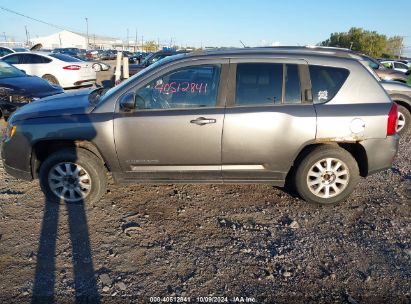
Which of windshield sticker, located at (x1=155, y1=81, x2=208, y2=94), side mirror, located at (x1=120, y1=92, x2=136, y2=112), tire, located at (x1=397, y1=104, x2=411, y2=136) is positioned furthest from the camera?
tire, located at (x1=397, y1=104, x2=411, y2=136)

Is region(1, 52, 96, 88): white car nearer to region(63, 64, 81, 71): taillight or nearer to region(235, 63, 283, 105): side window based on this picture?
region(63, 64, 81, 71): taillight

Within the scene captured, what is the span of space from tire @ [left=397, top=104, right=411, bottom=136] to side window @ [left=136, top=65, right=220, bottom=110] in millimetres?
5517

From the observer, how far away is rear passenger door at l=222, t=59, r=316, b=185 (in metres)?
3.36

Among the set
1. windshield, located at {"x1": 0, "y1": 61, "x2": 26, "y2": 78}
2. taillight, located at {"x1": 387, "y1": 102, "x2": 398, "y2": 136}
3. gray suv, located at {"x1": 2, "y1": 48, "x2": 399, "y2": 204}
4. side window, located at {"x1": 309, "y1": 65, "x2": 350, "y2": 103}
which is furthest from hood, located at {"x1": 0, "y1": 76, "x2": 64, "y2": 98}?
taillight, located at {"x1": 387, "y1": 102, "x2": 398, "y2": 136}

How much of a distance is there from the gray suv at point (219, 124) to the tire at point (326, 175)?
2 centimetres

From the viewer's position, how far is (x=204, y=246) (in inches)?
118

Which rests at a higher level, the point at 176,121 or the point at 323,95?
the point at 323,95

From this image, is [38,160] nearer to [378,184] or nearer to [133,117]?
[133,117]

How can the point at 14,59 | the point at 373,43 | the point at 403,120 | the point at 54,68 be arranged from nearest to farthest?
the point at 403,120
the point at 54,68
the point at 14,59
the point at 373,43

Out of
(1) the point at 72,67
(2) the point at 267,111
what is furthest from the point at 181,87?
(1) the point at 72,67

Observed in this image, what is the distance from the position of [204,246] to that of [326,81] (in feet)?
7.32

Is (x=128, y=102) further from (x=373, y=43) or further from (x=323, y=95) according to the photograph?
(x=373, y=43)

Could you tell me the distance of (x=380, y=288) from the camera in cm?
246

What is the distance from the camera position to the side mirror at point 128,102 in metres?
3.33
